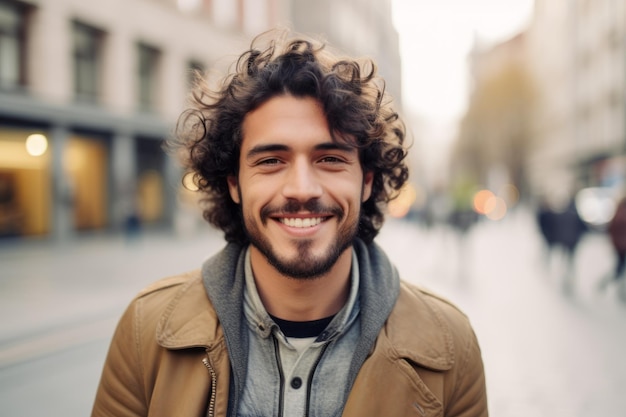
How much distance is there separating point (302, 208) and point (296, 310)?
0.37 meters

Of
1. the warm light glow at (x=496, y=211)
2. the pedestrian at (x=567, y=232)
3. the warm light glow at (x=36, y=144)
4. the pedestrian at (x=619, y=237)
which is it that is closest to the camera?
the pedestrian at (x=619, y=237)

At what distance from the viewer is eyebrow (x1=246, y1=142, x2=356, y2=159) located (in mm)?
1954

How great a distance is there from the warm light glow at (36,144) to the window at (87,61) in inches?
87.2

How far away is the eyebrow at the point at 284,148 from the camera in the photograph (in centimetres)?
195

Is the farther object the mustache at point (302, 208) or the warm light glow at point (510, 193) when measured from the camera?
the warm light glow at point (510, 193)

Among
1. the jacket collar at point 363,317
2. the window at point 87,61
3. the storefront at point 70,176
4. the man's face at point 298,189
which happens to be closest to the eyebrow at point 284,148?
the man's face at point 298,189

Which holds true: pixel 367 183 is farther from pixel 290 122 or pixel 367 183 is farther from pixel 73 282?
pixel 73 282

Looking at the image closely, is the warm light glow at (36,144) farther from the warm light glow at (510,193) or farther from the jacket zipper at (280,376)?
the warm light glow at (510,193)

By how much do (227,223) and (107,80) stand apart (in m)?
20.5

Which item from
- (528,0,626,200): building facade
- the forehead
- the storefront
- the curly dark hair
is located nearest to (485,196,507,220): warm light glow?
(528,0,626,200): building facade

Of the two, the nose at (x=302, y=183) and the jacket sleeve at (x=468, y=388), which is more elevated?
the nose at (x=302, y=183)

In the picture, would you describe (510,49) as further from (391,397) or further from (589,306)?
(391,397)

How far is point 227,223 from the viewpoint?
2477 millimetres

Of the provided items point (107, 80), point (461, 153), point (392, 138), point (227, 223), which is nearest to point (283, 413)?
point (227, 223)
